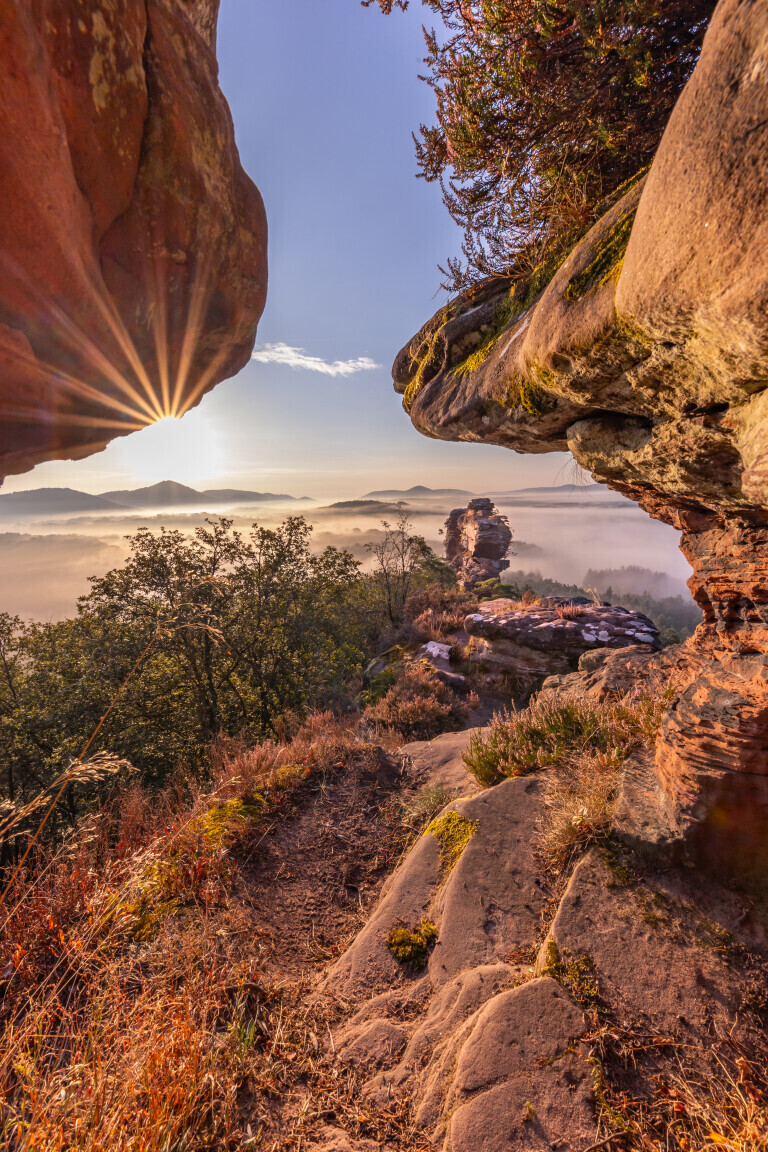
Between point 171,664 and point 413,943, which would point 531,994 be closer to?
point 413,943

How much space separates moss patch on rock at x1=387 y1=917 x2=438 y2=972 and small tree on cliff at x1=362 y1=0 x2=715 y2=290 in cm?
651

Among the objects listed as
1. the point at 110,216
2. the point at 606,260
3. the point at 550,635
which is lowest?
the point at 550,635

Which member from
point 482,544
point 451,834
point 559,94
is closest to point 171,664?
point 451,834

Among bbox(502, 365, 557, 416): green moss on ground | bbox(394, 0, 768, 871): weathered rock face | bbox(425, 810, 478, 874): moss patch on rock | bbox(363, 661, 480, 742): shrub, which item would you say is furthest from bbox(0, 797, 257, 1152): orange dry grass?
bbox(363, 661, 480, 742): shrub

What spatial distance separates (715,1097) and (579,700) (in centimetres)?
381

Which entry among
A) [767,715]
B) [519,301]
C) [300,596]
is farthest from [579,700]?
[300,596]

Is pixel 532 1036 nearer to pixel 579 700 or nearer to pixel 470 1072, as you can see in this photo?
pixel 470 1072

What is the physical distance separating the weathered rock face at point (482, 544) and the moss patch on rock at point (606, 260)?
2295 centimetres

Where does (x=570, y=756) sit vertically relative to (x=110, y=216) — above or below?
below

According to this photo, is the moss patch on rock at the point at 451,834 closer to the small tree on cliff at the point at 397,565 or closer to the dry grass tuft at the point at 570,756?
the dry grass tuft at the point at 570,756

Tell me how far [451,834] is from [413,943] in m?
0.99

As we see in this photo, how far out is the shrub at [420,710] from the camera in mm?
9195

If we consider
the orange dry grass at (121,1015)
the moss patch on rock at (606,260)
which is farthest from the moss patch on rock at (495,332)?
the orange dry grass at (121,1015)

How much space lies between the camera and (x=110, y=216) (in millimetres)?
7742
